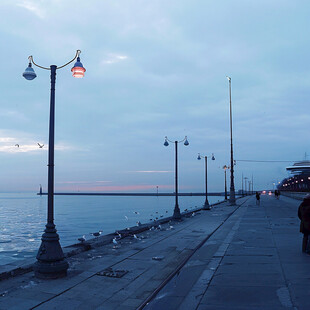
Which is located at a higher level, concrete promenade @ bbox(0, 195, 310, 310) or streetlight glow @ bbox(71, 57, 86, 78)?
streetlight glow @ bbox(71, 57, 86, 78)

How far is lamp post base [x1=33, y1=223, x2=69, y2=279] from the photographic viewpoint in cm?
823

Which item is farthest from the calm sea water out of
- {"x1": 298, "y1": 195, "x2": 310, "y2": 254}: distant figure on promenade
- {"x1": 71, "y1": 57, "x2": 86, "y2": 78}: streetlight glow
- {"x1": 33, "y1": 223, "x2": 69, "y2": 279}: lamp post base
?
{"x1": 298, "y1": 195, "x2": 310, "y2": 254}: distant figure on promenade

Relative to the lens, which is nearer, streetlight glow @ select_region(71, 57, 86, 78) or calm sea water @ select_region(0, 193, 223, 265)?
streetlight glow @ select_region(71, 57, 86, 78)

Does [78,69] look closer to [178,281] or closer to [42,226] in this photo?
[178,281]

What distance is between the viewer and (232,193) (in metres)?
43.7

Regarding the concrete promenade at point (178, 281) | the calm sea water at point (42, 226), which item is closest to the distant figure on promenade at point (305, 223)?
the concrete promenade at point (178, 281)

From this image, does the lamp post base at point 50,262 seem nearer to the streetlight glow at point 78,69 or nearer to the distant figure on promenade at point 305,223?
the streetlight glow at point 78,69

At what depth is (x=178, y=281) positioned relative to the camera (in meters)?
7.91

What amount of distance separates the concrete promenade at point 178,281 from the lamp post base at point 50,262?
21cm

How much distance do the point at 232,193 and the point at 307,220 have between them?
3395 cm

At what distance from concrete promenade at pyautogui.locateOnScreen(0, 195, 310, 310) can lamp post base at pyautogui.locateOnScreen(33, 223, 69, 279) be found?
0.69 feet

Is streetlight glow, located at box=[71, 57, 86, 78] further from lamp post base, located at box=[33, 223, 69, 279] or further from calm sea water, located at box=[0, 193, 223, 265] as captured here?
calm sea water, located at box=[0, 193, 223, 265]

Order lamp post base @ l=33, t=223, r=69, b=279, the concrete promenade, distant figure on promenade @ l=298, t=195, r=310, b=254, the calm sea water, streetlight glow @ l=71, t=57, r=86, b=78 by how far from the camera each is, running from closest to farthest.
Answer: the concrete promenade < lamp post base @ l=33, t=223, r=69, b=279 < streetlight glow @ l=71, t=57, r=86, b=78 < distant figure on promenade @ l=298, t=195, r=310, b=254 < the calm sea water

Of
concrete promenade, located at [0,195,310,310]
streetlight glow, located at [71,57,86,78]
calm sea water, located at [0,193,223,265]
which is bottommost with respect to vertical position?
calm sea water, located at [0,193,223,265]
